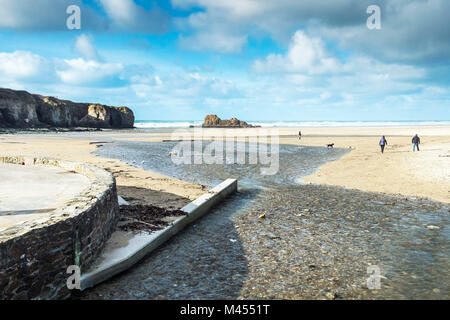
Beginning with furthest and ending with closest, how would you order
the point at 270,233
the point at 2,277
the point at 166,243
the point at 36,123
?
the point at 36,123, the point at 270,233, the point at 166,243, the point at 2,277

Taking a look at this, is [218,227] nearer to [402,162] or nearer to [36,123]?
[402,162]

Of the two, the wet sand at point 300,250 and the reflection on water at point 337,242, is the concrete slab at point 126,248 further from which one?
the reflection on water at point 337,242

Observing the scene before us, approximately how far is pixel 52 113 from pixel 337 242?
9653 cm

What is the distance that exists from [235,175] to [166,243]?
38.2 feet

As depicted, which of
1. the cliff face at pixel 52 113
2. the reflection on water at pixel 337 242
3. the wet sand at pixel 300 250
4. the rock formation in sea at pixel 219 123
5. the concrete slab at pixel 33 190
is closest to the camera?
the wet sand at pixel 300 250

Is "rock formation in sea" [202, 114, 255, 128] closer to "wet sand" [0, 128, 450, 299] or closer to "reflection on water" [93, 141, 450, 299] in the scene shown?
"reflection on water" [93, 141, 450, 299]

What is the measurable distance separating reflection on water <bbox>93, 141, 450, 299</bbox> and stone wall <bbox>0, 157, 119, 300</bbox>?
2185 millimetres

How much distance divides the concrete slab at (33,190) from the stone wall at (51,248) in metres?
0.78

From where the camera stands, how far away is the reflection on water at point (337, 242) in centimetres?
625

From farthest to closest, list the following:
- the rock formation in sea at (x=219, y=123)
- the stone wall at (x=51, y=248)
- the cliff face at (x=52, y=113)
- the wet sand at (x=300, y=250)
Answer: the rock formation in sea at (x=219, y=123)
the cliff face at (x=52, y=113)
the wet sand at (x=300, y=250)
the stone wall at (x=51, y=248)

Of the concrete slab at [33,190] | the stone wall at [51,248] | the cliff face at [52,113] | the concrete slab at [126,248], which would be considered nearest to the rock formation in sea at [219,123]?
the cliff face at [52,113]
